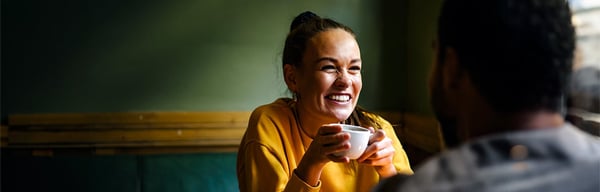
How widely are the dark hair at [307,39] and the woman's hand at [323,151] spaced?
0.32 metres

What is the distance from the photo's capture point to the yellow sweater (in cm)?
117

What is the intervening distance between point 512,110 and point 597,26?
2.85 ft

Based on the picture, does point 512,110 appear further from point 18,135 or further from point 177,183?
point 18,135

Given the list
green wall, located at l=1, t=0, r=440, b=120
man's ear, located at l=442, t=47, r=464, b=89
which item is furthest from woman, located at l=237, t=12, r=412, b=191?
green wall, located at l=1, t=0, r=440, b=120

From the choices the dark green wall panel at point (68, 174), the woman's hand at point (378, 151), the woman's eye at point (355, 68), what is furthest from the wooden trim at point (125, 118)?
the woman's hand at point (378, 151)

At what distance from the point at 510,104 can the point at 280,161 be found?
0.69 m

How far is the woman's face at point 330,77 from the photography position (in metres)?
1.25

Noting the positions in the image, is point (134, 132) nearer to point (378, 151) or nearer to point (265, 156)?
point (265, 156)

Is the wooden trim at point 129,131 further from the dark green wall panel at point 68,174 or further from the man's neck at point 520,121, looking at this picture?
the man's neck at point 520,121

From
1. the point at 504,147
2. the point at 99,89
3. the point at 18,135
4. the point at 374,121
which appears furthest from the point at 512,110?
the point at 18,135

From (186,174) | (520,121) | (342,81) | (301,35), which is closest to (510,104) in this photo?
(520,121)

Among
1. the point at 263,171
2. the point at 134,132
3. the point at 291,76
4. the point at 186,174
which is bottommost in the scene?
the point at 186,174

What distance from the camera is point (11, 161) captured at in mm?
2314

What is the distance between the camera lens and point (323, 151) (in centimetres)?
103
